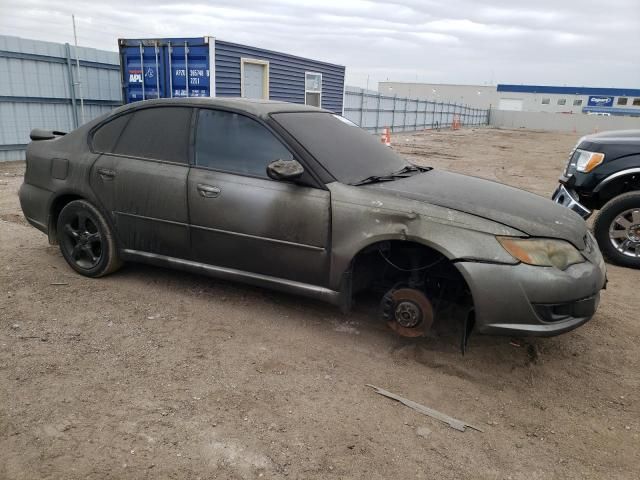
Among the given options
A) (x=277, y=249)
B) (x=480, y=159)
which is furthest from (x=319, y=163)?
(x=480, y=159)

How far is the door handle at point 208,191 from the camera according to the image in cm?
364

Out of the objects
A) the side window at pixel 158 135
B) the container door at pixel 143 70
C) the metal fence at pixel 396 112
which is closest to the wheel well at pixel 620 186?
the side window at pixel 158 135

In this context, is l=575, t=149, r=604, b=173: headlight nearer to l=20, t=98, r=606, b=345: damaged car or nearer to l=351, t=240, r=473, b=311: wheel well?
l=20, t=98, r=606, b=345: damaged car

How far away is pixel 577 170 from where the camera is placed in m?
5.83

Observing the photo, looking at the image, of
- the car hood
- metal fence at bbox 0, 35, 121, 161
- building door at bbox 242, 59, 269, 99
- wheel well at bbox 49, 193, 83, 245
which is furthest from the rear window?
building door at bbox 242, 59, 269, 99

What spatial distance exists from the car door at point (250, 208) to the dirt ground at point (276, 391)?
51 cm

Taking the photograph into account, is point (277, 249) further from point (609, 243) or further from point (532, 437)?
point (609, 243)

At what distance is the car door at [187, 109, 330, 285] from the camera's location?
3.38 metres

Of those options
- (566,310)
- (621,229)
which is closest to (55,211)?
(566,310)

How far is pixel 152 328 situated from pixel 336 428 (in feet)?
5.53

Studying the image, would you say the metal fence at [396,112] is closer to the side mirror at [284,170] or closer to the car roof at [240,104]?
the car roof at [240,104]

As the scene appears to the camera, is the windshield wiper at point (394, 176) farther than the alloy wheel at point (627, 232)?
No

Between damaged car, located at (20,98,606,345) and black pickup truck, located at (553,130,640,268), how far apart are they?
2.29 m

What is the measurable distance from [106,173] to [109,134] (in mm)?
378
